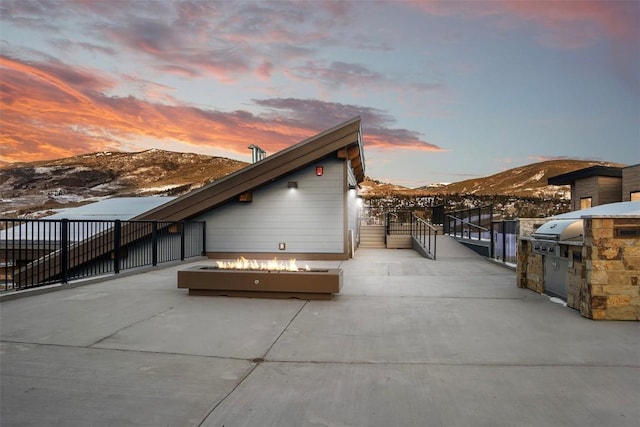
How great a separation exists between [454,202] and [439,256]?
8491 millimetres

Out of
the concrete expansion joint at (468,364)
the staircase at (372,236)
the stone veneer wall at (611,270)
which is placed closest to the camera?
the concrete expansion joint at (468,364)

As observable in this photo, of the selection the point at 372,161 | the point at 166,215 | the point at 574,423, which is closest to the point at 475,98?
the point at 372,161

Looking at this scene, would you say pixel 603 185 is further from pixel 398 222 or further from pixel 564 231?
pixel 564 231

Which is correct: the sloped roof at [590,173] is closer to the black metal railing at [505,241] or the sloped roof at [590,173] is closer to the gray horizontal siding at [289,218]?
the black metal railing at [505,241]

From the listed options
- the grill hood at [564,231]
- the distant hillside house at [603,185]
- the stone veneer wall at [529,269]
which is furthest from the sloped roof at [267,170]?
the distant hillside house at [603,185]

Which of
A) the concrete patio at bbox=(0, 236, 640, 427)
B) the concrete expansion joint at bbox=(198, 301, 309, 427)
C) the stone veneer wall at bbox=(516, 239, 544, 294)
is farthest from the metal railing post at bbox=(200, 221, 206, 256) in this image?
the stone veneer wall at bbox=(516, 239, 544, 294)

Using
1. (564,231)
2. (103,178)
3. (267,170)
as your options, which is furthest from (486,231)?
(103,178)

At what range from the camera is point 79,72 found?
56.5 ft

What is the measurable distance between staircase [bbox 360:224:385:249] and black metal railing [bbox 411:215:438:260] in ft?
4.88

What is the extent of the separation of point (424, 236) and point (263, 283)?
10470mm

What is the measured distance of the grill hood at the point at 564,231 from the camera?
5.41m

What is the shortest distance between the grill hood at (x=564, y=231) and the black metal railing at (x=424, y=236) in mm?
6247

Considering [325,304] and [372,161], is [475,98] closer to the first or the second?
[372,161]

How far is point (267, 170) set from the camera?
478 inches
